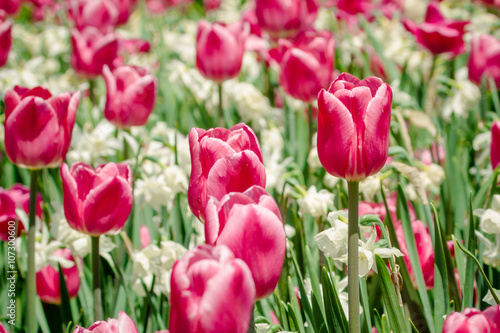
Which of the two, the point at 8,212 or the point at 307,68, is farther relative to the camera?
the point at 307,68

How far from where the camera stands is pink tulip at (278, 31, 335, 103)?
2.45 metres

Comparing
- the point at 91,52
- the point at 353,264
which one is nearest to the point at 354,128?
the point at 353,264

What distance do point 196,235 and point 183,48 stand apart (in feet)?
7.92

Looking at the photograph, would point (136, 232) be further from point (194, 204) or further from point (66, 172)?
point (194, 204)

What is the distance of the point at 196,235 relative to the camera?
76.0 inches

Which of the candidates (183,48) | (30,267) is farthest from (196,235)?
(183,48)

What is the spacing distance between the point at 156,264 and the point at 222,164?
2.25ft

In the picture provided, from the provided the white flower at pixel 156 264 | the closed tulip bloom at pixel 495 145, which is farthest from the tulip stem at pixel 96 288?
the closed tulip bloom at pixel 495 145

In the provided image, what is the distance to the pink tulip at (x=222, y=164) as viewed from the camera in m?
1.06

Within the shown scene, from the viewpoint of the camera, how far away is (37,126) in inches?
63.8

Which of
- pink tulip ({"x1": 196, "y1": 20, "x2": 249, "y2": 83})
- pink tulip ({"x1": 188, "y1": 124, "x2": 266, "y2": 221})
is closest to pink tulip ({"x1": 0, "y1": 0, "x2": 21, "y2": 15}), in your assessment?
pink tulip ({"x1": 196, "y1": 20, "x2": 249, "y2": 83})

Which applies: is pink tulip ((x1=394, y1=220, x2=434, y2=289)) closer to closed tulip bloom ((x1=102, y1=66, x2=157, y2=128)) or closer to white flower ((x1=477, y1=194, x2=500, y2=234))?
white flower ((x1=477, y1=194, x2=500, y2=234))

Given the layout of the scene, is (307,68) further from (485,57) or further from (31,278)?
(31,278)

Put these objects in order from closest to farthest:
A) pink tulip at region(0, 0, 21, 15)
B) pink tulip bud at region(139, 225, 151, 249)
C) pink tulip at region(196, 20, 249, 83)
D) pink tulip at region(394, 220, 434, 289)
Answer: pink tulip at region(394, 220, 434, 289) < pink tulip bud at region(139, 225, 151, 249) < pink tulip at region(196, 20, 249, 83) < pink tulip at region(0, 0, 21, 15)
